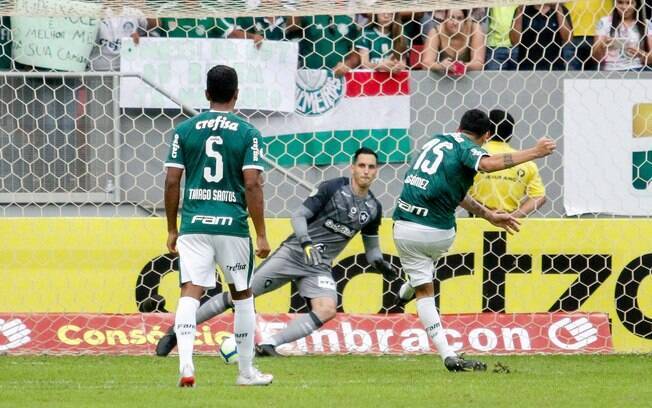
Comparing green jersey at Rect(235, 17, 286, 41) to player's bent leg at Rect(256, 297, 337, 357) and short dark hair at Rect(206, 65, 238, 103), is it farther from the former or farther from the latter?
short dark hair at Rect(206, 65, 238, 103)

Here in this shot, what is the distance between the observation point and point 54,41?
40.7ft

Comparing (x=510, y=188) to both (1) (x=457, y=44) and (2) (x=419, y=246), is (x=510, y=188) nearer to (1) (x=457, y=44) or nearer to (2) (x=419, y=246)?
(1) (x=457, y=44)

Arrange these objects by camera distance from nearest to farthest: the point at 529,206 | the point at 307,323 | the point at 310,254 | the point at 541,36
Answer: the point at 310,254, the point at 307,323, the point at 529,206, the point at 541,36

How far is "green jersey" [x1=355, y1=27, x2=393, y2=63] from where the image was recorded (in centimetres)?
1276

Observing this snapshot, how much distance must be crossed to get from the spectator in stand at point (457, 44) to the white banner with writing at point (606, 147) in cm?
86

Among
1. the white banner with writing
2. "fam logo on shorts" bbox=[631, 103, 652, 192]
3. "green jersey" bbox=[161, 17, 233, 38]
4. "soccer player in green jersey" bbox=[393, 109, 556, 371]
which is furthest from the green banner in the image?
"soccer player in green jersey" bbox=[393, 109, 556, 371]

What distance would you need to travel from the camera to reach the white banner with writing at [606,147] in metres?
12.3

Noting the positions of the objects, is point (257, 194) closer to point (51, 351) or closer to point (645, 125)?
point (51, 351)

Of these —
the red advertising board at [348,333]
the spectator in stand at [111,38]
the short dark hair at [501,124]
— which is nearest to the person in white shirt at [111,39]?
the spectator in stand at [111,38]

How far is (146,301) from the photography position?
38.3 ft

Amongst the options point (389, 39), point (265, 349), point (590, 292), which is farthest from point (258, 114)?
point (590, 292)

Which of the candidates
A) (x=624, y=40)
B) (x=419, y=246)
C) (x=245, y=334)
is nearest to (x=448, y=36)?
(x=624, y=40)

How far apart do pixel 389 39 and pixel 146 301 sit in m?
3.29

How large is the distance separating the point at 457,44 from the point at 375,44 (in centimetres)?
74
